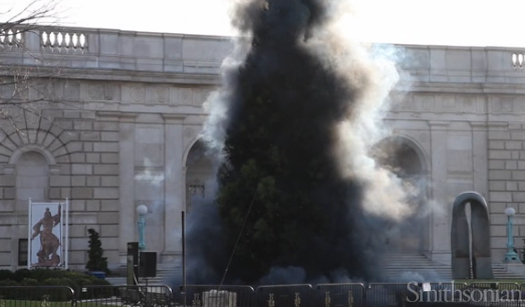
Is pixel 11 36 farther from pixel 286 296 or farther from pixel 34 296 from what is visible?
pixel 286 296

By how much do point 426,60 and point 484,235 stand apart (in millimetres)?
15330

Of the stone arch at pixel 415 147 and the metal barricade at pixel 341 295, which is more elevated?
the stone arch at pixel 415 147

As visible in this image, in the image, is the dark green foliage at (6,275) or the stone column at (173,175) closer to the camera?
the dark green foliage at (6,275)

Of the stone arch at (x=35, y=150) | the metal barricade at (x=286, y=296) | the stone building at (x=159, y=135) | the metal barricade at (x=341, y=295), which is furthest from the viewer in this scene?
the stone building at (x=159, y=135)

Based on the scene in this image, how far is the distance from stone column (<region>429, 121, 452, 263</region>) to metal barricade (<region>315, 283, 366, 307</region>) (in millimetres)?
20776

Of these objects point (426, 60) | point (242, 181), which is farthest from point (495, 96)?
point (242, 181)

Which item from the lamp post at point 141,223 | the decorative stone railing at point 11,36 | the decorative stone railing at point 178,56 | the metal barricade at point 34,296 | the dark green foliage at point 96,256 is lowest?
Answer: the metal barricade at point 34,296

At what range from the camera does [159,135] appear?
161 ft

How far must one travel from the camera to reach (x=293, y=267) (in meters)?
32.3

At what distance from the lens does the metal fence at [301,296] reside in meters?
29.1

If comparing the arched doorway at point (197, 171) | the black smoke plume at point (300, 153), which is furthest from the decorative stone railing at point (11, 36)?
the arched doorway at point (197, 171)

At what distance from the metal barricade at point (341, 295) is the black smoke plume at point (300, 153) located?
192 centimetres

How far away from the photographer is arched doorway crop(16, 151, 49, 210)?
4700 cm

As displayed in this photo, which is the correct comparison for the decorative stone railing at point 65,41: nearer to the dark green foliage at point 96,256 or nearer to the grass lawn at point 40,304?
the dark green foliage at point 96,256
